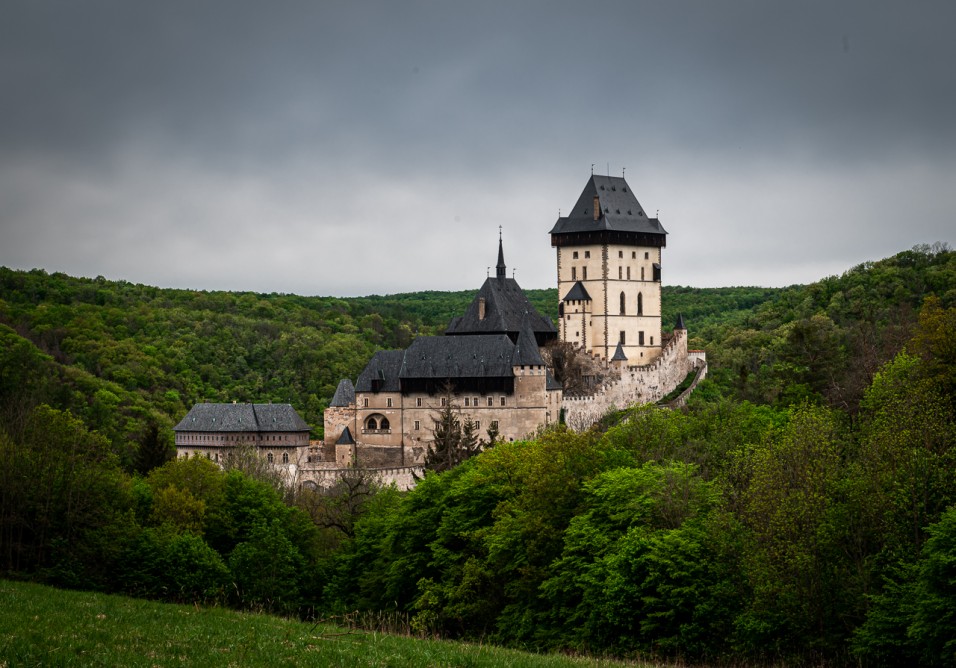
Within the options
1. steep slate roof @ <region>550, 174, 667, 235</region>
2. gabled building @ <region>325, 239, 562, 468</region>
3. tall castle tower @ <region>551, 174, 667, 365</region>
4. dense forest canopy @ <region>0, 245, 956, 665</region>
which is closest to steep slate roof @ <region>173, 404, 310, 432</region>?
gabled building @ <region>325, 239, 562, 468</region>

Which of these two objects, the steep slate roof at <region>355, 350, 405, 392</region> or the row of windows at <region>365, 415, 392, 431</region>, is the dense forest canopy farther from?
the steep slate roof at <region>355, 350, 405, 392</region>

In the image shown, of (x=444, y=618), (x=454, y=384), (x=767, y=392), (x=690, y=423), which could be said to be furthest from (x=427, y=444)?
(x=444, y=618)

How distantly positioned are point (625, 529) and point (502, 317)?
143 ft

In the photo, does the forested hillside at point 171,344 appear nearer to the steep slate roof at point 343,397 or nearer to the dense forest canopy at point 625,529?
the steep slate roof at point 343,397

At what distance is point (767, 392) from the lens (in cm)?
6769

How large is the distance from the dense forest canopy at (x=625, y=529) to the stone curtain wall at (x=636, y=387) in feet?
52.4

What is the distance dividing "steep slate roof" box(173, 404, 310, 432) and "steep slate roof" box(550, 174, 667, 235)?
2063 centimetres

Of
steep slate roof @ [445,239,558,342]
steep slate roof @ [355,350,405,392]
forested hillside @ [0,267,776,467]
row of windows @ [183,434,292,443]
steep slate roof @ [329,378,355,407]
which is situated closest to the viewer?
row of windows @ [183,434,292,443]

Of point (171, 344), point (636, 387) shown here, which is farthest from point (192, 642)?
point (171, 344)

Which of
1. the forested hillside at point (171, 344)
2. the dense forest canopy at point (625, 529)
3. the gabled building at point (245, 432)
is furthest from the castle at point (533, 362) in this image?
the forested hillside at point (171, 344)

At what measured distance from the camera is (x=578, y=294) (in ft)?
266

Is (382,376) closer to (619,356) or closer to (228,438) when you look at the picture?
(228,438)

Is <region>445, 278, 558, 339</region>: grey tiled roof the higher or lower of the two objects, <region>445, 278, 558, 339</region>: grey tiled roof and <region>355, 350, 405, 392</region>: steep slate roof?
the higher

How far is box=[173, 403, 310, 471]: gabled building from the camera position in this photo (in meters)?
73.4
